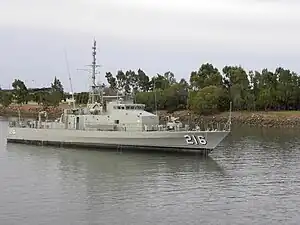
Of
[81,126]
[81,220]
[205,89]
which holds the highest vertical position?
[205,89]

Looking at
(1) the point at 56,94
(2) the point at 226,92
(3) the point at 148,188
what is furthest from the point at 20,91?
(3) the point at 148,188

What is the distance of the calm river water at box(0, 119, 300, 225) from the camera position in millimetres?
25406

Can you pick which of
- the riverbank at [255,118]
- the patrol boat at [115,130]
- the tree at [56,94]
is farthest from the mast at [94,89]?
the tree at [56,94]

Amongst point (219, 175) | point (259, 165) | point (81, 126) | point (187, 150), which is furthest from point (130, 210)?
point (81, 126)

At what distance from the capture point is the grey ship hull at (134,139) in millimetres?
46219

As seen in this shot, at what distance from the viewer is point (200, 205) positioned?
27.5m

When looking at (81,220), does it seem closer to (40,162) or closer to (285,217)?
(285,217)

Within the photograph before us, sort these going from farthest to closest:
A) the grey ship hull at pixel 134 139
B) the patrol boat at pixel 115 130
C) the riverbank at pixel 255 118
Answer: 1. the riverbank at pixel 255 118
2. the patrol boat at pixel 115 130
3. the grey ship hull at pixel 134 139

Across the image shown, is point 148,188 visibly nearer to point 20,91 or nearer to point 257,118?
Answer: point 257,118

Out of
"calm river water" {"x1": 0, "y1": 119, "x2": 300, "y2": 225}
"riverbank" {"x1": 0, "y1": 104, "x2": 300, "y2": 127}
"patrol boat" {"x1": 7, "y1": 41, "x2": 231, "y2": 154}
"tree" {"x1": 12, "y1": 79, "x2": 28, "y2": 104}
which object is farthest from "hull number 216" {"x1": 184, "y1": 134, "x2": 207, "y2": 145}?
"tree" {"x1": 12, "y1": 79, "x2": 28, "y2": 104}

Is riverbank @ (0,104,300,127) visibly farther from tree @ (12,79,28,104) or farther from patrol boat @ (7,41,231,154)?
tree @ (12,79,28,104)

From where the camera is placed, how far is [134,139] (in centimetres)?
4844

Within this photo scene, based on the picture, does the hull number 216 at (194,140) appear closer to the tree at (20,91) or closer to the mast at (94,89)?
the mast at (94,89)

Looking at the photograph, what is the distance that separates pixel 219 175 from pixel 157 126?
39.1 feet
